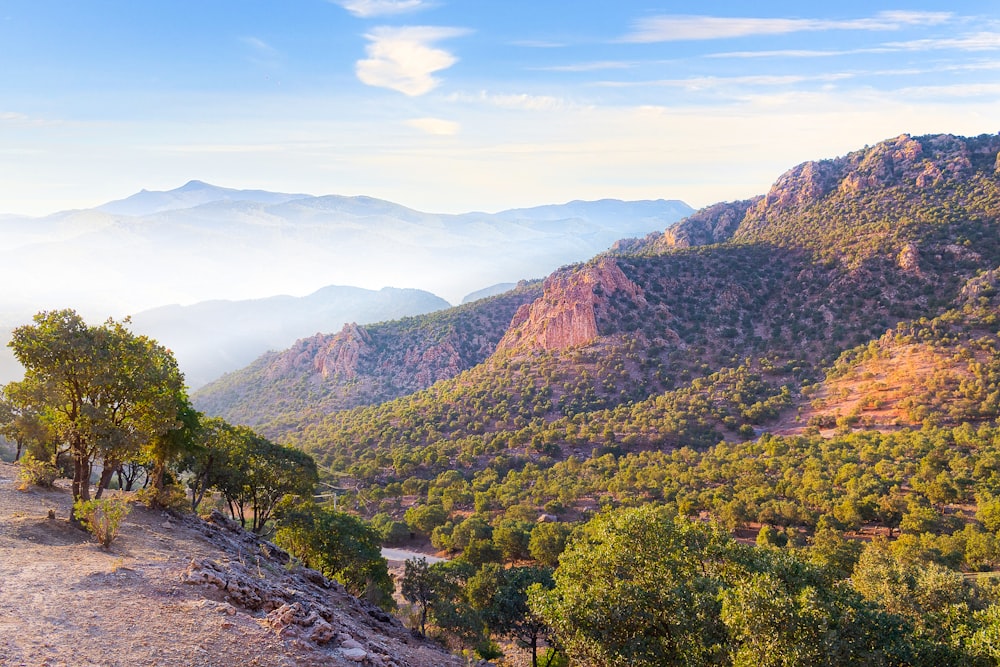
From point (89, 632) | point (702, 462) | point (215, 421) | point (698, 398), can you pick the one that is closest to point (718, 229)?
point (698, 398)

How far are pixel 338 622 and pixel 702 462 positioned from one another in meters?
44.5

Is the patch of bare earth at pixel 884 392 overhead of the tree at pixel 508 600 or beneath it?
overhead

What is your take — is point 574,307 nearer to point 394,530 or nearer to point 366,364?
point 366,364

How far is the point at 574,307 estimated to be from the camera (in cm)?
8600

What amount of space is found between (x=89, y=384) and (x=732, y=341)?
77.3 m

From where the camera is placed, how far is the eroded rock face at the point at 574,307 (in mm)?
83875

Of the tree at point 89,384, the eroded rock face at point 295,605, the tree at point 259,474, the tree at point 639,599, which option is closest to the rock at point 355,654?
the eroded rock face at point 295,605

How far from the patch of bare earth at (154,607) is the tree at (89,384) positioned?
98.0 inches

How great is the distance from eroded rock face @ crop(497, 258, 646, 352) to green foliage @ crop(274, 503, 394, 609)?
62.2m

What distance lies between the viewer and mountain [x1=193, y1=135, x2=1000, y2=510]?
5797 centimetres

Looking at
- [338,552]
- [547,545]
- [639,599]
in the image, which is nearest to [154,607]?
[639,599]

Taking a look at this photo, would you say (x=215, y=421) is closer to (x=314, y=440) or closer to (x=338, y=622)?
(x=338, y=622)

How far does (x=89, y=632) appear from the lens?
8844 mm

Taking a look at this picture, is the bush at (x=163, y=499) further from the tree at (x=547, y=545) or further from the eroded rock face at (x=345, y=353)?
the eroded rock face at (x=345, y=353)
